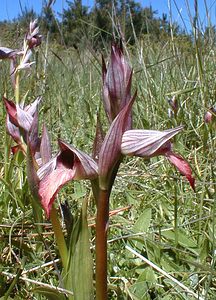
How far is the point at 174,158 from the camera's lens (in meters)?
0.50

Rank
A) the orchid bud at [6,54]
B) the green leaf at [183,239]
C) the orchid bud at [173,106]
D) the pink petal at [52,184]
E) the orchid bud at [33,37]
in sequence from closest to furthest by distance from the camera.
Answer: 1. the pink petal at [52,184]
2. the green leaf at [183,239]
3. the orchid bud at [6,54]
4. the orchid bud at [33,37]
5. the orchid bud at [173,106]

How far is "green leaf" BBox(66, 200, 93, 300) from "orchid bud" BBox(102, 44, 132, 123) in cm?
12

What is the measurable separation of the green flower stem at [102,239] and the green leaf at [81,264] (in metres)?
0.02

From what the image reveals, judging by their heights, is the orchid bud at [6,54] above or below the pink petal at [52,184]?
above

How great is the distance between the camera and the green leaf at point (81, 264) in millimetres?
523

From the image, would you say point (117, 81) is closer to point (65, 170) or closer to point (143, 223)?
point (65, 170)

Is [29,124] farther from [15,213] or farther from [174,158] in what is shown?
[15,213]

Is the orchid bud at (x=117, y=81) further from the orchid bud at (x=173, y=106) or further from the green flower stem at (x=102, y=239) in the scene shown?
the orchid bud at (x=173, y=106)

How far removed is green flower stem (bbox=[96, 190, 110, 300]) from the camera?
0.49m

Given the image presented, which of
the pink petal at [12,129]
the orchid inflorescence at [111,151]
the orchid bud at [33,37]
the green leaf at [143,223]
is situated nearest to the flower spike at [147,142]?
the orchid inflorescence at [111,151]

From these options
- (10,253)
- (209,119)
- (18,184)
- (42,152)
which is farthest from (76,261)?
(209,119)

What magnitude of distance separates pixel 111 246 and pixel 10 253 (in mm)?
173

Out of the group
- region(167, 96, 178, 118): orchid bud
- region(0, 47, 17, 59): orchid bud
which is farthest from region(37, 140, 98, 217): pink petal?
region(167, 96, 178, 118): orchid bud

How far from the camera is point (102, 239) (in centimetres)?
50
